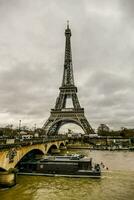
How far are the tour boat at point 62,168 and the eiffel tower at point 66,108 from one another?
6099cm

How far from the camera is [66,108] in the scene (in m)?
110

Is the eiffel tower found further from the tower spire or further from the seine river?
the seine river

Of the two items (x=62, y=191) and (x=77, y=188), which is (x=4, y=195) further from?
(x=77, y=188)

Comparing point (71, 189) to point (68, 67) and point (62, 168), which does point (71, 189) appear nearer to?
point (62, 168)

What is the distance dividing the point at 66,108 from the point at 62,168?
71075 millimetres

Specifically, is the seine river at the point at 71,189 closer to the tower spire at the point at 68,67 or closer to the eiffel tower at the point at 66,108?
the eiffel tower at the point at 66,108

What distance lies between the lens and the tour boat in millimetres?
38312

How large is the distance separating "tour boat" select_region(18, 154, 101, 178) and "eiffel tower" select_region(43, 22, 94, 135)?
61.0 m

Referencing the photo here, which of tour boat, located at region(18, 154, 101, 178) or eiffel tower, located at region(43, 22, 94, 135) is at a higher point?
eiffel tower, located at region(43, 22, 94, 135)

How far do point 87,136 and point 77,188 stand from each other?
80.3 metres

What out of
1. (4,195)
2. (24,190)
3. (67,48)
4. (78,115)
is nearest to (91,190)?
(24,190)

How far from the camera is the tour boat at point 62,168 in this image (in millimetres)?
38312

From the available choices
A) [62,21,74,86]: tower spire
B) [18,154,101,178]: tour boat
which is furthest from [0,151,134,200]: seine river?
[62,21,74,86]: tower spire

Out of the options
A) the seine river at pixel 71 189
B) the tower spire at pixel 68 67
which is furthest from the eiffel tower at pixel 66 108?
the seine river at pixel 71 189
